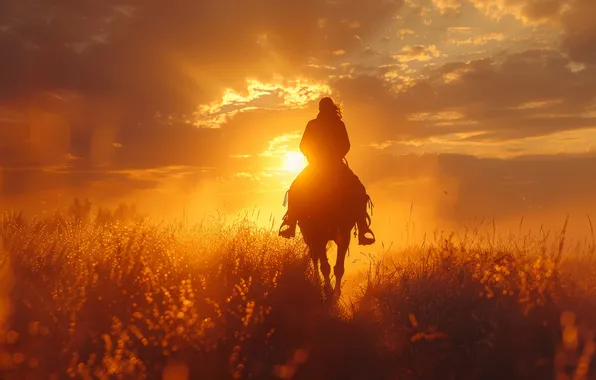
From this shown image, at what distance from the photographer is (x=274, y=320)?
743 cm

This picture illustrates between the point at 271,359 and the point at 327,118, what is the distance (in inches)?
197

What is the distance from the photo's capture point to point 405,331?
6699mm

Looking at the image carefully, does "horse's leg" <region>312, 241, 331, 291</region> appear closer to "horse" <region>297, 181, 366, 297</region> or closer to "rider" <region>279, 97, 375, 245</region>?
"horse" <region>297, 181, 366, 297</region>

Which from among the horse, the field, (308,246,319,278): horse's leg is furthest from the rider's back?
the field

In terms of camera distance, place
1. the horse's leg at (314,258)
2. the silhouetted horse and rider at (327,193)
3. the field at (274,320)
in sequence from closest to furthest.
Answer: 1. the field at (274,320)
2. the silhouetted horse and rider at (327,193)
3. the horse's leg at (314,258)

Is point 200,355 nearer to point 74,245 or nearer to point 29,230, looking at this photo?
point 74,245

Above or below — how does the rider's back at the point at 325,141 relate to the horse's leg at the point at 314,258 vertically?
above

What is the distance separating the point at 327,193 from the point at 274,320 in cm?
320

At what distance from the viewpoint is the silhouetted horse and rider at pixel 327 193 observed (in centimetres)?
1015

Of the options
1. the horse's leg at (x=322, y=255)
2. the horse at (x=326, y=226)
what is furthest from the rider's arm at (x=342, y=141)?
the horse's leg at (x=322, y=255)

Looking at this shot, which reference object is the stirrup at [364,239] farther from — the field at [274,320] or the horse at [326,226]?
the field at [274,320]

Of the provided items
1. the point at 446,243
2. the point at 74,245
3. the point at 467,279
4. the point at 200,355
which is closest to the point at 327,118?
the point at 446,243

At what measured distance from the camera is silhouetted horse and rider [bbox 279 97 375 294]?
10.1 metres

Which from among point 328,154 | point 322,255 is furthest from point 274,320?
→ point 328,154
